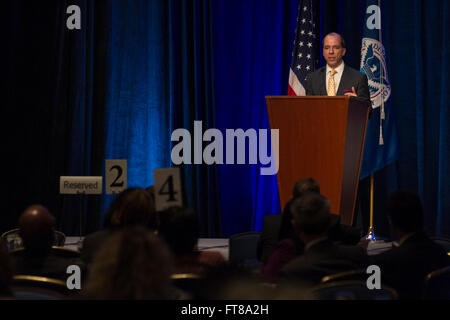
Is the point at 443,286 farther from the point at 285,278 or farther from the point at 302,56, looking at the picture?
the point at 302,56

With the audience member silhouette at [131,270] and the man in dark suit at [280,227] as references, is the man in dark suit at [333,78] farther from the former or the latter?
the audience member silhouette at [131,270]

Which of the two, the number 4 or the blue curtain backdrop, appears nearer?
the number 4

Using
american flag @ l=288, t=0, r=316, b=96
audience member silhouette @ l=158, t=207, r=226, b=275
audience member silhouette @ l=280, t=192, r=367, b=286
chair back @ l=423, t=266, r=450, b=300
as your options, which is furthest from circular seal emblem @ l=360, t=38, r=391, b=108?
audience member silhouette @ l=158, t=207, r=226, b=275

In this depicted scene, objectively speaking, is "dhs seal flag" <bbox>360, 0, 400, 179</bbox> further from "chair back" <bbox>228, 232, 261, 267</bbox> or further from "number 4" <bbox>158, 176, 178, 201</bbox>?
"number 4" <bbox>158, 176, 178, 201</bbox>

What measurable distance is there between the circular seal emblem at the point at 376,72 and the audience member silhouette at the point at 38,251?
173 inches

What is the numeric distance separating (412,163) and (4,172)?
4961 mm

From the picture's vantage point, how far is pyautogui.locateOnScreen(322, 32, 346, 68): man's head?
18.4ft

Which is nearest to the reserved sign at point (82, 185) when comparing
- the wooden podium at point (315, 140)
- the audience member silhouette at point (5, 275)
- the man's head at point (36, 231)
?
the wooden podium at point (315, 140)

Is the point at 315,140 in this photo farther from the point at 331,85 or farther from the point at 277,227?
the point at 277,227

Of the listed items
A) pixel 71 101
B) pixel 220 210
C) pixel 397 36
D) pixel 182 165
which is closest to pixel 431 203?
pixel 397 36

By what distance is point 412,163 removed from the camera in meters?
6.91

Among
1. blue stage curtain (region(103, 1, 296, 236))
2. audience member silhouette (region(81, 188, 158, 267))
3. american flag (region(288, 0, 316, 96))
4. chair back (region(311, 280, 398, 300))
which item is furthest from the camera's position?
blue stage curtain (region(103, 1, 296, 236))

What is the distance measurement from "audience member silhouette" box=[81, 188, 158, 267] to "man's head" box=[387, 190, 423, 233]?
1310 millimetres

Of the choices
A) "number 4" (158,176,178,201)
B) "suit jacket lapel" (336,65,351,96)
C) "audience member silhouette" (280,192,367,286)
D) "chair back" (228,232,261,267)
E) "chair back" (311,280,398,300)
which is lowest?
"chair back" (228,232,261,267)
